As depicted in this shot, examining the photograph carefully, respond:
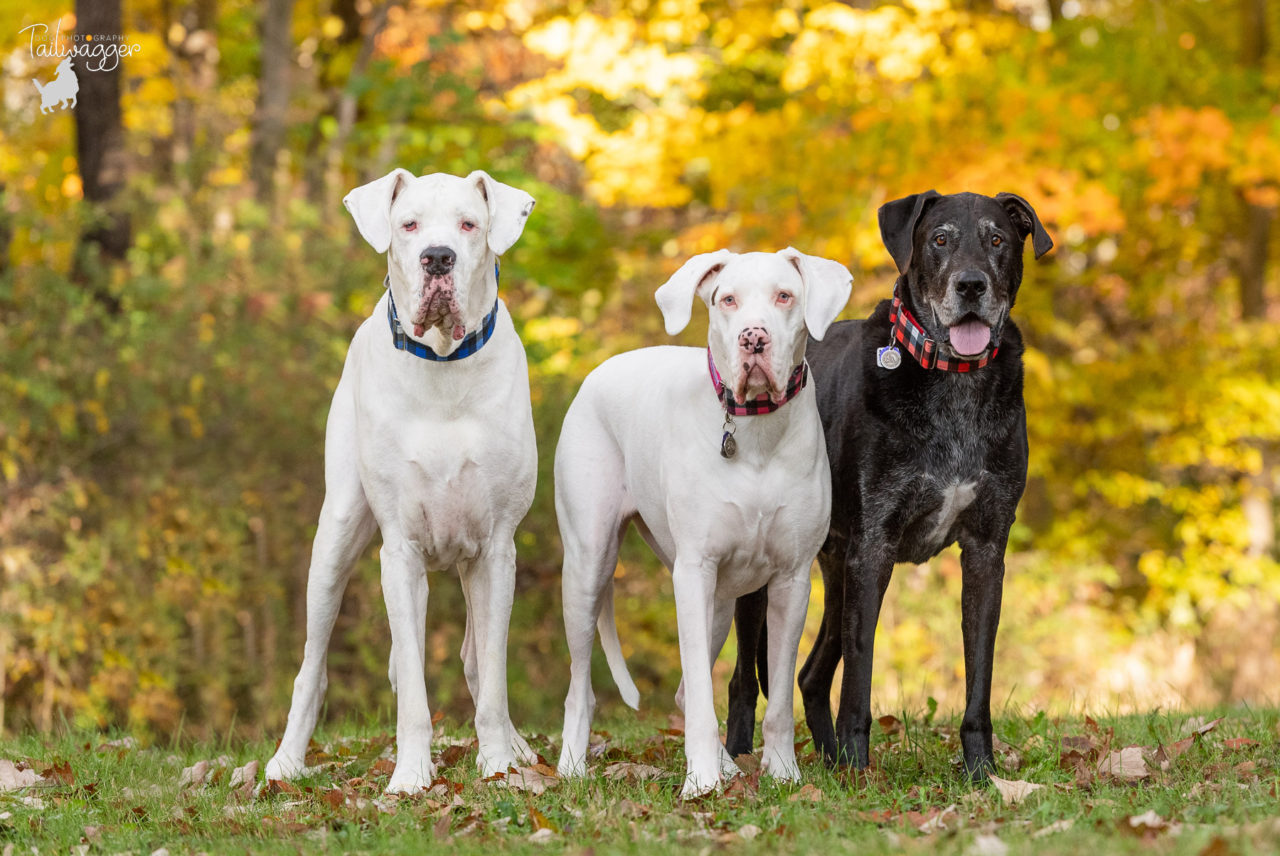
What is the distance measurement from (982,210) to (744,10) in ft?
30.4

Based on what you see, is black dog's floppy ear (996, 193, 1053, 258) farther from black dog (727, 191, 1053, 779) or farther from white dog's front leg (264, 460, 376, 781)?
white dog's front leg (264, 460, 376, 781)

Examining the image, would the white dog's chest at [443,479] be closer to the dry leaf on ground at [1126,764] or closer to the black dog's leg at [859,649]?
the black dog's leg at [859,649]

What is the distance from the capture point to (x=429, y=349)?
508cm

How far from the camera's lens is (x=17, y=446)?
931 cm

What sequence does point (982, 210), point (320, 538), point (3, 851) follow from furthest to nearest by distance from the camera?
point (320, 538)
point (982, 210)
point (3, 851)

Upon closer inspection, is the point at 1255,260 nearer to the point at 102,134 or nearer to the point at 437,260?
the point at 102,134

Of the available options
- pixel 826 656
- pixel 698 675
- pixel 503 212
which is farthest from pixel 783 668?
pixel 503 212

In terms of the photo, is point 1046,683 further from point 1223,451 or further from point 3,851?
point 3,851

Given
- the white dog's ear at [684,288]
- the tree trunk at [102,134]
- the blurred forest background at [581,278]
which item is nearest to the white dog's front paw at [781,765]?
the white dog's ear at [684,288]

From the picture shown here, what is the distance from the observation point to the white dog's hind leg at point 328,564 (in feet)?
18.2

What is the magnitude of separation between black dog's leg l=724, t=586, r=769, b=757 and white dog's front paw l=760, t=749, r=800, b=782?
0.59m

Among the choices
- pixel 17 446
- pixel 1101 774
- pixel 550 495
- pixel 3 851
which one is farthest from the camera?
pixel 550 495

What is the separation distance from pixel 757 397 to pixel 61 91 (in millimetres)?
8641

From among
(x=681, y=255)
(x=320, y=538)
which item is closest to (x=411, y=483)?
(x=320, y=538)
